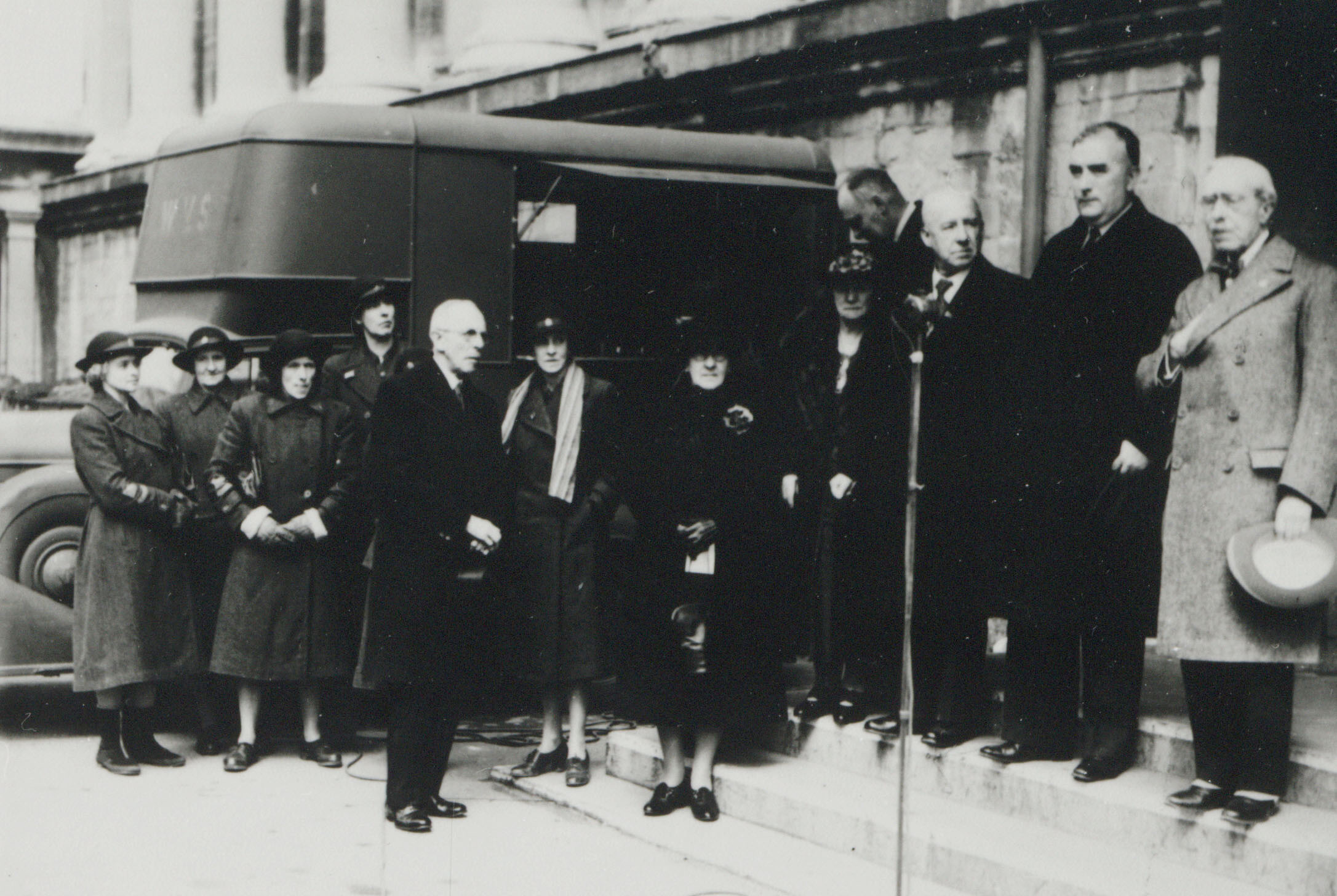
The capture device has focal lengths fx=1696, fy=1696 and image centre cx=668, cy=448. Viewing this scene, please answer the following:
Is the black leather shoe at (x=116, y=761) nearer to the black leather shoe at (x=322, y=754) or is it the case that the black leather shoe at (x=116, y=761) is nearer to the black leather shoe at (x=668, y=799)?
the black leather shoe at (x=322, y=754)

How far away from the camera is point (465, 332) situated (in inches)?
260

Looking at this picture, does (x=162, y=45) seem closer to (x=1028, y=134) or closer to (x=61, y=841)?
(x=1028, y=134)

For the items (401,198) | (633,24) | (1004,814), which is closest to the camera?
(1004,814)

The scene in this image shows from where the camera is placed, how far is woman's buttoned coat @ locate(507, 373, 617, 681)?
23.7ft

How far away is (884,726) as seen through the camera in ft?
21.4

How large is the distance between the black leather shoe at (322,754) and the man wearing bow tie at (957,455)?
9.05 feet

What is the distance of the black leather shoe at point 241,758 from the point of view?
7.46 meters

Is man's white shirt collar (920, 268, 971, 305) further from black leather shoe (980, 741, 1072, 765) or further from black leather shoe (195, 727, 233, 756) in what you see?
black leather shoe (195, 727, 233, 756)

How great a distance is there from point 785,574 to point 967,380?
1069mm

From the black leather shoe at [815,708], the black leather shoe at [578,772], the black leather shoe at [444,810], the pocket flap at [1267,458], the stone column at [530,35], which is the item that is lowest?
the black leather shoe at [444,810]

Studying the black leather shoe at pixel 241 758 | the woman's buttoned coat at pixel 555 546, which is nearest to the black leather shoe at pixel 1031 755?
the woman's buttoned coat at pixel 555 546

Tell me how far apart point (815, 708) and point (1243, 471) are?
233 cm

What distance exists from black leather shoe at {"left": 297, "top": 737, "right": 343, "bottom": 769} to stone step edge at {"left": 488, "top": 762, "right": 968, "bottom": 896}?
94 cm

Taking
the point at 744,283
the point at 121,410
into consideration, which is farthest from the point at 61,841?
the point at 744,283
